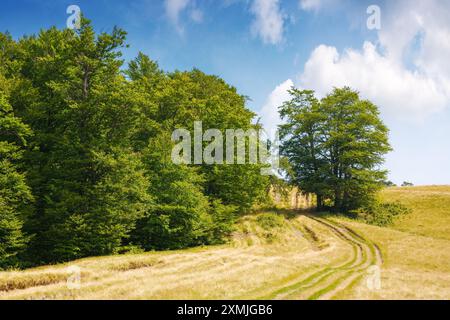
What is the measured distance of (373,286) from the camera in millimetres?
23172

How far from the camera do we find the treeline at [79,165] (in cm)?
3331

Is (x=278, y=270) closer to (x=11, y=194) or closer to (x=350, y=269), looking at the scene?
(x=350, y=269)

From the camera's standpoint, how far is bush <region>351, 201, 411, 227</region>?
6072cm

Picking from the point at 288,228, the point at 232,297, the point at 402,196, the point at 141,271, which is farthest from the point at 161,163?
the point at 402,196

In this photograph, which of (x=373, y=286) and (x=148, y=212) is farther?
(x=148, y=212)

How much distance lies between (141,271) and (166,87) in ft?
109

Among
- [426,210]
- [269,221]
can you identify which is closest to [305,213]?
[269,221]

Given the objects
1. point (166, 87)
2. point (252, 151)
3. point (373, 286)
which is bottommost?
point (373, 286)

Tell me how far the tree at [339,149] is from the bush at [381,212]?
1493 mm

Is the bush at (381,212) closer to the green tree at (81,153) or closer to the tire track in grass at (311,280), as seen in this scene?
the tire track in grass at (311,280)

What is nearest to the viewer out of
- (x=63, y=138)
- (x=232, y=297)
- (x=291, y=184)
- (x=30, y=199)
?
(x=232, y=297)

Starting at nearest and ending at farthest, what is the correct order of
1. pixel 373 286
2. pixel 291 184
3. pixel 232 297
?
pixel 232 297 → pixel 373 286 → pixel 291 184

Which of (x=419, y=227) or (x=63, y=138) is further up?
(x=63, y=138)
